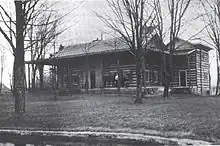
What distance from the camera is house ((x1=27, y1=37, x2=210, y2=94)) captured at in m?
34.1

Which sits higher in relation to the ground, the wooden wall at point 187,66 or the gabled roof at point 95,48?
the gabled roof at point 95,48

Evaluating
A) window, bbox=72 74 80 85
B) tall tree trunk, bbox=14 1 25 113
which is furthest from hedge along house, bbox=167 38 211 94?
tall tree trunk, bbox=14 1 25 113

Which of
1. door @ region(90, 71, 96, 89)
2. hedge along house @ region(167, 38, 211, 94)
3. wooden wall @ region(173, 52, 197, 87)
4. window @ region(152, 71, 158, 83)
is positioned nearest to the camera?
window @ region(152, 71, 158, 83)

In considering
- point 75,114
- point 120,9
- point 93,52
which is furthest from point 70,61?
point 75,114

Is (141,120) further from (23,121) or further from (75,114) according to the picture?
(23,121)

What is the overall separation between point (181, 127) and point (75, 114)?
6.14 metres

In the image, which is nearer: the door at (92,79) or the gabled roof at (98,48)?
the gabled roof at (98,48)

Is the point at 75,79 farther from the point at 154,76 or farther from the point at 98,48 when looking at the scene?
the point at 154,76

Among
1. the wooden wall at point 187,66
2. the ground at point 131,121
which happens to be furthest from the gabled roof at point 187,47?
the ground at point 131,121

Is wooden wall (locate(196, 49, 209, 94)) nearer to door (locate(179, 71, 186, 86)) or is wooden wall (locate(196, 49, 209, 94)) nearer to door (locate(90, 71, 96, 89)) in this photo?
door (locate(179, 71, 186, 86))

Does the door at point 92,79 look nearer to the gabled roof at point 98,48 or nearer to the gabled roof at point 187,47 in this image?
the gabled roof at point 98,48

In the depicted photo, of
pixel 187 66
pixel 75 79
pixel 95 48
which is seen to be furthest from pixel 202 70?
pixel 75 79

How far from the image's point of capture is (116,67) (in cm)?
3494

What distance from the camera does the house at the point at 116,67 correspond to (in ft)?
→ 112
